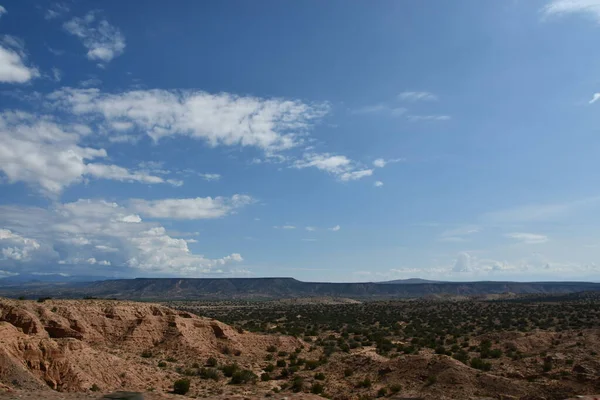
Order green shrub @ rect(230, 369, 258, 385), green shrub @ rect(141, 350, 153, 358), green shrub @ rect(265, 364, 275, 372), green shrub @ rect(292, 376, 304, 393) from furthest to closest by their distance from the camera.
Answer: green shrub @ rect(141, 350, 153, 358) → green shrub @ rect(265, 364, 275, 372) → green shrub @ rect(230, 369, 258, 385) → green shrub @ rect(292, 376, 304, 393)

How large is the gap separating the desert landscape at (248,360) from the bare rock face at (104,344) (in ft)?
0.22

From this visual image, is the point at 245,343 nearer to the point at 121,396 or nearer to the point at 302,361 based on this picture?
the point at 302,361

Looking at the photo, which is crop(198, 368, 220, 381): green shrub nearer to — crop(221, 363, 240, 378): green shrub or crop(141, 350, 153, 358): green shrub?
crop(221, 363, 240, 378): green shrub

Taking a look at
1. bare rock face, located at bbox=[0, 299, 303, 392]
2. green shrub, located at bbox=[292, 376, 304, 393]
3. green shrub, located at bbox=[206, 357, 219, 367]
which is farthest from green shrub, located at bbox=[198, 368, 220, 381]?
green shrub, located at bbox=[292, 376, 304, 393]

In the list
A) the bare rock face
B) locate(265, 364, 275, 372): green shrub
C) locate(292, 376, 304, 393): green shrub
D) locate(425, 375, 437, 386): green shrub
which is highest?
the bare rock face

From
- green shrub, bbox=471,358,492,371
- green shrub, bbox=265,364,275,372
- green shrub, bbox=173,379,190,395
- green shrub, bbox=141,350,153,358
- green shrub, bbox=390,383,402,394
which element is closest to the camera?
green shrub, bbox=173,379,190,395

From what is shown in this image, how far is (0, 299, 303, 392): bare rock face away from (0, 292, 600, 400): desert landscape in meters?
0.07

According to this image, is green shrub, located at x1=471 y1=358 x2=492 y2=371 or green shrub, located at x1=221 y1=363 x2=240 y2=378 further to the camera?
green shrub, located at x1=471 y1=358 x2=492 y2=371

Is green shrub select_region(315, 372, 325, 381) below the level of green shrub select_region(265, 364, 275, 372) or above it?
above

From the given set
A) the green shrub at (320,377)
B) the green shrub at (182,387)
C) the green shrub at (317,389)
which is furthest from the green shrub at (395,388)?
the green shrub at (182,387)

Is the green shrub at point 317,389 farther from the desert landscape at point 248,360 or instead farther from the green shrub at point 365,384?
the green shrub at point 365,384

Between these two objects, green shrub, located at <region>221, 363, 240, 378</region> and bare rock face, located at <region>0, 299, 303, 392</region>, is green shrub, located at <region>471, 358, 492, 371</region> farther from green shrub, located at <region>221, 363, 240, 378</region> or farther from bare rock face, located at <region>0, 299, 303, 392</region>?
green shrub, located at <region>221, 363, 240, 378</region>

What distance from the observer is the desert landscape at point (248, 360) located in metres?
20.2

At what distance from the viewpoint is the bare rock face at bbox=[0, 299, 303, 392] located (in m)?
20.2
